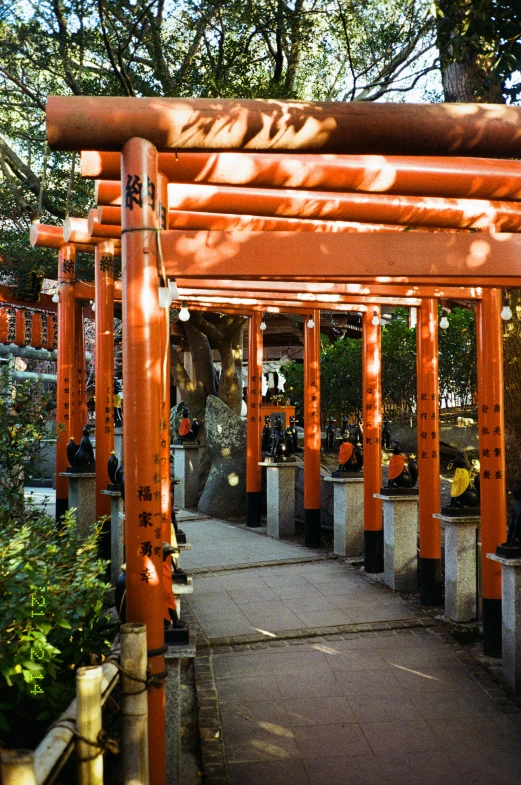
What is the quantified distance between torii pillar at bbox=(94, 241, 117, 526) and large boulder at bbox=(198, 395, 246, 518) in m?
5.58

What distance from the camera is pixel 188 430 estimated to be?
16562mm

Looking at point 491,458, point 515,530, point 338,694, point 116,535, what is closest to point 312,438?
point 116,535

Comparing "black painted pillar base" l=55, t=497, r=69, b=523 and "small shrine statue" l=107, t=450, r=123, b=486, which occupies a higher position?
"small shrine statue" l=107, t=450, r=123, b=486

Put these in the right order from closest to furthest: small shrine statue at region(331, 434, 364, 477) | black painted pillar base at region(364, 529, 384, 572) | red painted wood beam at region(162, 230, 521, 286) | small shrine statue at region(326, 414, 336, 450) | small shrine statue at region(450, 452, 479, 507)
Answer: red painted wood beam at region(162, 230, 521, 286)
small shrine statue at region(450, 452, 479, 507)
black painted pillar base at region(364, 529, 384, 572)
small shrine statue at region(331, 434, 364, 477)
small shrine statue at region(326, 414, 336, 450)

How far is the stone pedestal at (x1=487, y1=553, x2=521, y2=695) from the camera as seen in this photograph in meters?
6.17

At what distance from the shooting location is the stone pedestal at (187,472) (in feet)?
53.8

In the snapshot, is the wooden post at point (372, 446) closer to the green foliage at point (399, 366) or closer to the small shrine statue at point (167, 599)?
the small shrine statue at point (167, 599)

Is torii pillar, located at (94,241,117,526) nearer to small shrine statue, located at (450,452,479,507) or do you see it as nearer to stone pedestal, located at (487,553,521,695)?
small shrine statue, located at (450,452,479,507)

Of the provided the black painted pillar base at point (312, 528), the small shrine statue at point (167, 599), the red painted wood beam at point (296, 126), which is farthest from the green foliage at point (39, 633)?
the black painted pillar base at point (312, 528)

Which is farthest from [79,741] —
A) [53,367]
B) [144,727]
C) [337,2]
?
[53,367]

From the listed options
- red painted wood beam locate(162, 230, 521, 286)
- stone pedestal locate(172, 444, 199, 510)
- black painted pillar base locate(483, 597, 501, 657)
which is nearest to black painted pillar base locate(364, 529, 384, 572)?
black painted pillar base locate(483, 597, 501, 657)

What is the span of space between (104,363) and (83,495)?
2.07 metres

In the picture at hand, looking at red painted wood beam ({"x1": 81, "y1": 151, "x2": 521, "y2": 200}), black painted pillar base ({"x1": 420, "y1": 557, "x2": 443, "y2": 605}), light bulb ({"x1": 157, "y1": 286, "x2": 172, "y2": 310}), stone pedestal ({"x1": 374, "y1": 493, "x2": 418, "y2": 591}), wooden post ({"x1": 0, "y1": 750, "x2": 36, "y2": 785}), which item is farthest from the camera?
stone pedestal ({"x1": 374, "y1": 493, "x2": 418, "y2": 591})

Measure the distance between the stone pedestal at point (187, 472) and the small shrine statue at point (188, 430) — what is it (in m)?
0.23
